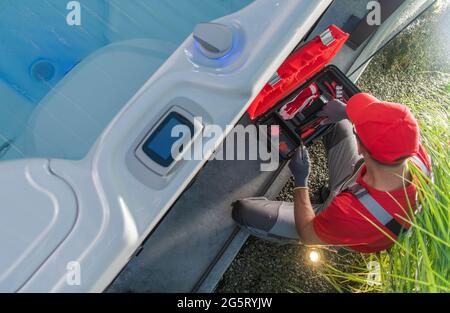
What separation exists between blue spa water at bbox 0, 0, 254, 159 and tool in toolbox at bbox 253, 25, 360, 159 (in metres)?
0.40

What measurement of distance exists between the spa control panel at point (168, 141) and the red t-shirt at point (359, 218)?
0.71 metres

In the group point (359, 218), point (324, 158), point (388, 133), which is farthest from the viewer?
point (324, 158)

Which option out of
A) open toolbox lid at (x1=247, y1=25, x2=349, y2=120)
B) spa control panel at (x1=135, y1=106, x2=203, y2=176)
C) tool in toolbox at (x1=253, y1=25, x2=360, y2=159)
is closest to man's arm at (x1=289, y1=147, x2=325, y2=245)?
tool in toolbox at (x1=253, y1=25, x2=360, y2=159)

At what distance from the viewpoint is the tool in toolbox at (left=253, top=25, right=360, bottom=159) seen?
2.01m

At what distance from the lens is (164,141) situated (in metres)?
1.38

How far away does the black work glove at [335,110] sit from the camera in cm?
213

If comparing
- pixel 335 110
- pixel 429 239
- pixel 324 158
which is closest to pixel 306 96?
pixel 335 110

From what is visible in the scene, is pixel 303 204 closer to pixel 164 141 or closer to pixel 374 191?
pixel 374 191

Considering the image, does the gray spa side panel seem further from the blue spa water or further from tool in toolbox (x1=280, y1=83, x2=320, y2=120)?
the blue spa water

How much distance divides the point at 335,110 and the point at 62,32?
1316 mm

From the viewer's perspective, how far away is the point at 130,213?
137cm
